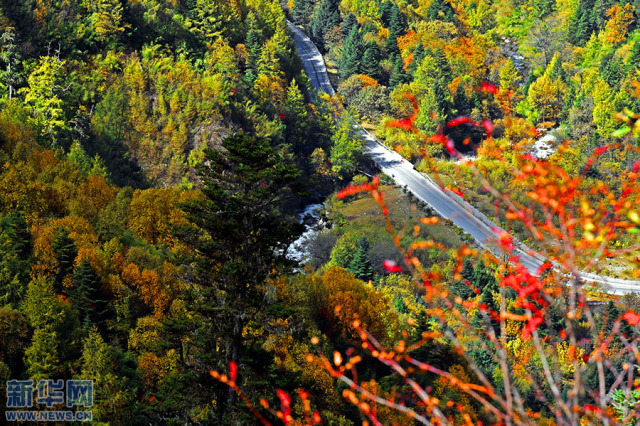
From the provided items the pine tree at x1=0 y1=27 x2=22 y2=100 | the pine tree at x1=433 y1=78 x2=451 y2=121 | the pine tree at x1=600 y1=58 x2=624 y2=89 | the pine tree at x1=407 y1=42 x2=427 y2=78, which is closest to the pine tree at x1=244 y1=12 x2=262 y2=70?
the pine tree at x1=433 y1=78 x2=451 y2=121

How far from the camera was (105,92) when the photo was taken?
8906 cm

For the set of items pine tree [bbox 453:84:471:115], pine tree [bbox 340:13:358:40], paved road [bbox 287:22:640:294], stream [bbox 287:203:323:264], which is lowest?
stream [bbox 287:203:323:264]

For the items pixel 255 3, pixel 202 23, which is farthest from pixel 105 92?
pixel 255 3

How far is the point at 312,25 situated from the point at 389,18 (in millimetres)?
17266

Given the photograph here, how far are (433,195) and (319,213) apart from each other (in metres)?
23.9

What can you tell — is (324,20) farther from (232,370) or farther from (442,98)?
(232,370)

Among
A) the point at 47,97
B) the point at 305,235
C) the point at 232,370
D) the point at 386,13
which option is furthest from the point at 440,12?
the point at 232,370

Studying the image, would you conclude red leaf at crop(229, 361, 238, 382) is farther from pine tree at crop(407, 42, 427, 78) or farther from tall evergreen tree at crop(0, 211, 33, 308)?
pine tree at crop(407, 42, 427, 78)

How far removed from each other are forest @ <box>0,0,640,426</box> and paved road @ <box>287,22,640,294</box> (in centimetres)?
233

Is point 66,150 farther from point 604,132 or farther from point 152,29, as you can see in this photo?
point 604,132

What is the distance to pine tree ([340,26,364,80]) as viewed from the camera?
441 ft

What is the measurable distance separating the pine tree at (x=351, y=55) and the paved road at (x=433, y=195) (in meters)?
3.88

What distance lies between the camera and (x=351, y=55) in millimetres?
135750

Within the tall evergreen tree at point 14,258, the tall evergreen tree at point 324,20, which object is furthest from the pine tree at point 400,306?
the tall evergreen tree at point 324,20
